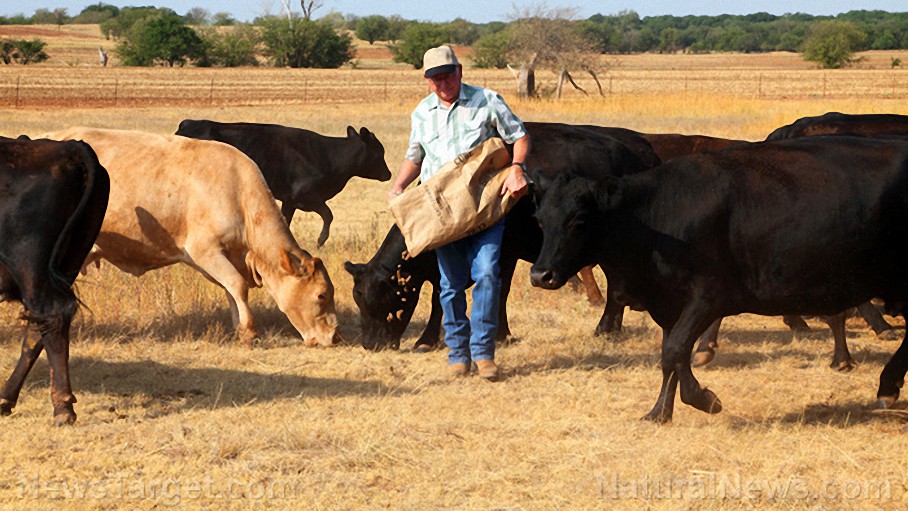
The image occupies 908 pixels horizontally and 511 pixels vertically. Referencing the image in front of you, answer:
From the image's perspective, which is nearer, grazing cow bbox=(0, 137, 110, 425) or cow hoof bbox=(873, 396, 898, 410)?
grazing cow bbox=(0, 137, 110, 425)

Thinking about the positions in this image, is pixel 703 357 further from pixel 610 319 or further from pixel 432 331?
pixel 432 331

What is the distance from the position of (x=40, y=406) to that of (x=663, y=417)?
3.57 meters

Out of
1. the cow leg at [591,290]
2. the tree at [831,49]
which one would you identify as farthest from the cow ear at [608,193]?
the tree at [831,49]

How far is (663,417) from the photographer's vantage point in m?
6.52

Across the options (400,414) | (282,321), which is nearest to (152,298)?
(282,321)

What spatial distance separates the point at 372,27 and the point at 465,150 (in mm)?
126447

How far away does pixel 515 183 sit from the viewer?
716 cm

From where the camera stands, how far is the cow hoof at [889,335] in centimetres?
899

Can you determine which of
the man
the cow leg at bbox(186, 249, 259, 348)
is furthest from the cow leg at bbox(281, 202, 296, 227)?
the man

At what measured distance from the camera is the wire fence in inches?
1617

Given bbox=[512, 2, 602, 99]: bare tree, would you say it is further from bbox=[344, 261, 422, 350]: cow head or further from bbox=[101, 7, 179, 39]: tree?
bbox=[101, 7, 179, 39]: tree

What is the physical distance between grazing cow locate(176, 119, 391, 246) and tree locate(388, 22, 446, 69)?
66.7 meters

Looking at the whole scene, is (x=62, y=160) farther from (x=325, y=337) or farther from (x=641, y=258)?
(x=641, y=258)

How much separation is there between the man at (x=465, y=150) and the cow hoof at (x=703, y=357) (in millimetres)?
1501
